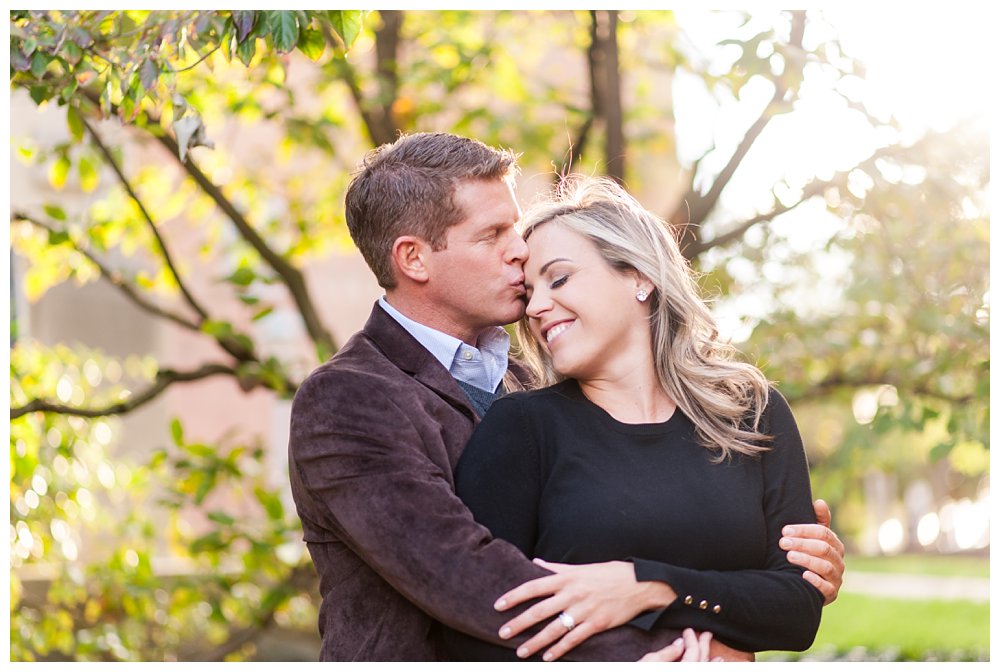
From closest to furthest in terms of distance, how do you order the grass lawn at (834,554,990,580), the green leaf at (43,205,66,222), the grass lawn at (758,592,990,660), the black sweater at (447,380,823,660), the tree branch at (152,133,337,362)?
the black sweater at (447,380,823,660)
the green leaf at (43,205,66,222)
the tree branch at (152,133,337,362)
the grass lawn at (758,592,990,660)
the grass lawn at (834,554,990,580)

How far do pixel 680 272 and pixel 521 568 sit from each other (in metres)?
0.87

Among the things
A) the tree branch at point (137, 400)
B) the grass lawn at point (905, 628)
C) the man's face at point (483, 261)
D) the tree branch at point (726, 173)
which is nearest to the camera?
the man's face at point (483, 261)

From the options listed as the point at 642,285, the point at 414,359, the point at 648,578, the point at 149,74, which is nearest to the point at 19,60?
the point at 149,74

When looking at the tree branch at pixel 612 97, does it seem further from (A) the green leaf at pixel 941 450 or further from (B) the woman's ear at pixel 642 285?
(B) the woman's ear at pixel 642 285

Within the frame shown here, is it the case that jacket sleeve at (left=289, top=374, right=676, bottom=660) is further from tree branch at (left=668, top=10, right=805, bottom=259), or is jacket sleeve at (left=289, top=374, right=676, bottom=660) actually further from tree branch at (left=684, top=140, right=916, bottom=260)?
tree branch at (left=684, top=140, right=916, bottom=260)

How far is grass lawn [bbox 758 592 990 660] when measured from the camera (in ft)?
30.9

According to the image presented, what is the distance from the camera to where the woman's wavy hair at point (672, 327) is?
9.04 feet

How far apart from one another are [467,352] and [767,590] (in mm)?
898

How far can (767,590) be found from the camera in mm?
2559

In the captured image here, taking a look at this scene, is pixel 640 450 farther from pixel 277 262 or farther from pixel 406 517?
pixel 277 262

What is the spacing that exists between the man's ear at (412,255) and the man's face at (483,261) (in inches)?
0.8

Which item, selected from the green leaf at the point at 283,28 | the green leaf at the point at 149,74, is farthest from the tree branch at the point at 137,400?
the green leaf at the point at 283,28

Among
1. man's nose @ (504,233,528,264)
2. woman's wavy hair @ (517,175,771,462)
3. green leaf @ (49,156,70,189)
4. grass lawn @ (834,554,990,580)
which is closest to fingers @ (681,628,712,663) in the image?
woman's wavy hair @ (517,175,771,462)

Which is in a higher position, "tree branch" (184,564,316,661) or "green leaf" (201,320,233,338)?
"green leaf" (201,320,233,338)
